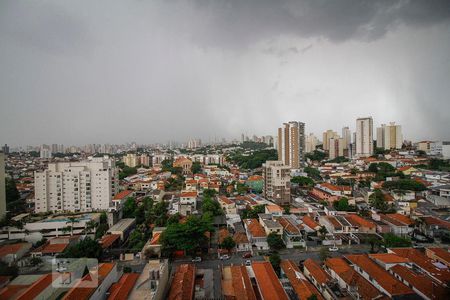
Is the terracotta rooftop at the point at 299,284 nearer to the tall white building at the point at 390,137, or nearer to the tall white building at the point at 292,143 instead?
the tall white building at the point at 292,143

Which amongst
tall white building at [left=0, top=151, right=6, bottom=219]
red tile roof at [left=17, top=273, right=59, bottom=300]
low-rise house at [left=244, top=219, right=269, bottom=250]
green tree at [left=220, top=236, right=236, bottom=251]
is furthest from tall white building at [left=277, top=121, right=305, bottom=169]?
red tile roof at [left=17, top=273, right=59, bottom=300]

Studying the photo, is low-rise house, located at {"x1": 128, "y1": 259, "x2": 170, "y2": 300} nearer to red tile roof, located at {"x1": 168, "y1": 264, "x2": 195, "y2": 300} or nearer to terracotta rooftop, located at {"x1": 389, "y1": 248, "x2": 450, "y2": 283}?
red tile roof, located at {"x1": 168, "y1": 264, "x2": 195, "y2": 300}

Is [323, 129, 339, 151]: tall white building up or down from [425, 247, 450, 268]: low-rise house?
up

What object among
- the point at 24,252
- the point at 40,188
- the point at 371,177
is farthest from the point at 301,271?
the point at 371,177

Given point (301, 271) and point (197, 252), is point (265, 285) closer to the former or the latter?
point (301, 271)

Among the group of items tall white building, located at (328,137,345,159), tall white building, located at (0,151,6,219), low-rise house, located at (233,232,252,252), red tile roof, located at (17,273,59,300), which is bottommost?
low-rise house, located at (233,232,252,252)

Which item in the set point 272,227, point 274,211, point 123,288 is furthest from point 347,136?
point 123,288

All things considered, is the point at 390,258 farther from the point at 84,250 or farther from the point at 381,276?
the point at 84,250
